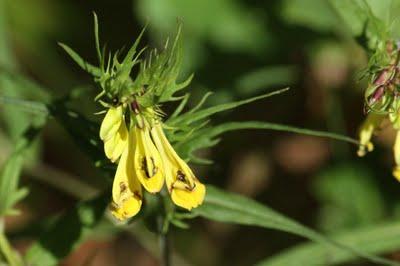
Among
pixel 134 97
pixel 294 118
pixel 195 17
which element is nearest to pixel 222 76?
pixel 195 17

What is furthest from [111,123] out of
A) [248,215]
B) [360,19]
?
[360,19]

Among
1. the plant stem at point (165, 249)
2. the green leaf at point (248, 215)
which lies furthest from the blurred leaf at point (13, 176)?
the green leaf at point (248, 215)

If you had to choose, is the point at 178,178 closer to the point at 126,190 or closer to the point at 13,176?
the point at 126,190

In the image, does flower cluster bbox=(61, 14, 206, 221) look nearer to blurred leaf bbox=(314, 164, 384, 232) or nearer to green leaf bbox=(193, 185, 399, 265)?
green leaf bbox=(193, 185, 399, 265)

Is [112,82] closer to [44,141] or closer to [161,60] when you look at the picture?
[161,60]

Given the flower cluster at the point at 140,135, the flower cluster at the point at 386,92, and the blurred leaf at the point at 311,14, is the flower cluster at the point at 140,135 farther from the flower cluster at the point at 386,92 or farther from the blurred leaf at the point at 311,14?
the blurred leaf at the point at 311,14

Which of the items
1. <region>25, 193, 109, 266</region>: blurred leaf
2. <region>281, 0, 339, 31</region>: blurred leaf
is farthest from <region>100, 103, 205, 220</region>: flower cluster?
<region>281, 0, 339, 31</region>: blurred leaf
